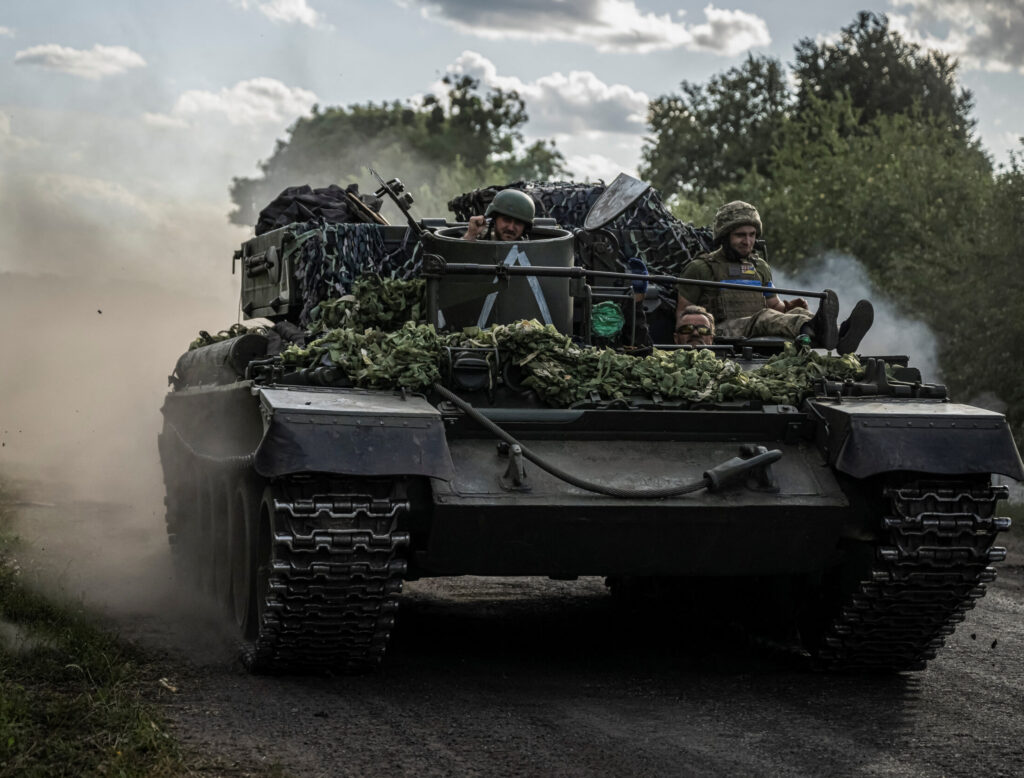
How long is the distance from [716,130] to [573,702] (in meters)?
39.5

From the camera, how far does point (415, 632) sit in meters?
8.90

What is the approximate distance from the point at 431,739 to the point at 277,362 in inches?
85.4

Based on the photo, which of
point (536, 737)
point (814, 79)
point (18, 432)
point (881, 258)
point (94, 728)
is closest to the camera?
point (94, 728)

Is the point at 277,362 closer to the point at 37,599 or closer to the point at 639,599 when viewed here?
the point at 37,599

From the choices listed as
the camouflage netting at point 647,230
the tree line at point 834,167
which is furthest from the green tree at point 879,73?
the camouflage netting at point 647,230

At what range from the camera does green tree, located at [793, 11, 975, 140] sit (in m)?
45.2

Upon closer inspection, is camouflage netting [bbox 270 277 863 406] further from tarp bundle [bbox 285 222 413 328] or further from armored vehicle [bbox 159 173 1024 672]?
tarp bundle [bbox 285 222 413 328]

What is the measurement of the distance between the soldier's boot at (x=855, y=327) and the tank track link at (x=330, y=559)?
3.29 metres

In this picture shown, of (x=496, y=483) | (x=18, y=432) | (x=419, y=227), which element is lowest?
(x=18, y=432)

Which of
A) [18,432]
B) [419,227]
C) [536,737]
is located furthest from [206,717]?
[18,432]

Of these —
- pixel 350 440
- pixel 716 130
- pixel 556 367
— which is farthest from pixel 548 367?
pixel 716 130

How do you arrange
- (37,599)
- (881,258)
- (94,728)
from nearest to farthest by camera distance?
(94,728)
(37,599)
(881,258)

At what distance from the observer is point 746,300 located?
388 inches

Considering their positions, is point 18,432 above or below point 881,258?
below
